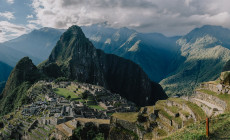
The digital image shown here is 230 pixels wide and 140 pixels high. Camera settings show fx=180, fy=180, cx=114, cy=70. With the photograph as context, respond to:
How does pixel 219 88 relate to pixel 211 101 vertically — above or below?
above

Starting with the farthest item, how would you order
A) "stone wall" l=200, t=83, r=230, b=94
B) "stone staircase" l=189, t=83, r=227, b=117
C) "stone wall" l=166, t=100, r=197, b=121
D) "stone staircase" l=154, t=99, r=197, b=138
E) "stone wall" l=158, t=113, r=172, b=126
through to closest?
"stone wall" l=200, t=83, r=230, b=94 → "stone wall" l=158, t=113, r=172, b=126 → "stone wall" l=166, t=100, r=197, b=121 → "stone staircase" l=154, t=99, r=197, b=138 → "stone staircase" l=189, t=83, r=227, b=117

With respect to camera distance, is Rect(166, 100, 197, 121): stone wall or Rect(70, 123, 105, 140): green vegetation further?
Rect(70, 123, 105, 140): green vegetation

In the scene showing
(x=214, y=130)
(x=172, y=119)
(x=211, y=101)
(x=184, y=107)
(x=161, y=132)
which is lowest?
(x=161, y=132)

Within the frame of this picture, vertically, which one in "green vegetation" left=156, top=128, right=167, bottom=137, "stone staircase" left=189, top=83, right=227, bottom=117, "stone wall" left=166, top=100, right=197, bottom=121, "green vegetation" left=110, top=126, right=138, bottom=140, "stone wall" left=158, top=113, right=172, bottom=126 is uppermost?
"stone staircase" left=189, top=83, right=227, bottom=117

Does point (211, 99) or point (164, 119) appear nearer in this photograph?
point (164, 119)

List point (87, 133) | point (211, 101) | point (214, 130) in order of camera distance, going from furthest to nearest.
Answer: point (87, 133)
point (211, 101)
point (214, 130)

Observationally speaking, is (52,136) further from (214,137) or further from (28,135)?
(214,137)

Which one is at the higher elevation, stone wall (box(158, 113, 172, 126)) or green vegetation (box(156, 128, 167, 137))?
stone wall (box(158, 113, 172, 126))

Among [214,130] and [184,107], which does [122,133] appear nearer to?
[184,107]

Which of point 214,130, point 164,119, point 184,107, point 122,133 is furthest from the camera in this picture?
point 122,133

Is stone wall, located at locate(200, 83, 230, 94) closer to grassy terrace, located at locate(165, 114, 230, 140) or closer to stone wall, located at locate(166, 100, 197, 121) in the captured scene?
stone wall, located at locate(166, 100, 197, 121)

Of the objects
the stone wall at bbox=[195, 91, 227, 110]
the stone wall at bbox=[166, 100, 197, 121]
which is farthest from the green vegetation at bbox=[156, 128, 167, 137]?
the stone wall at bbox=[195, 91, 227, 110]

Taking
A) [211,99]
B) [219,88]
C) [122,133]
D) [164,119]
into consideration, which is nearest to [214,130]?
[164,119]
